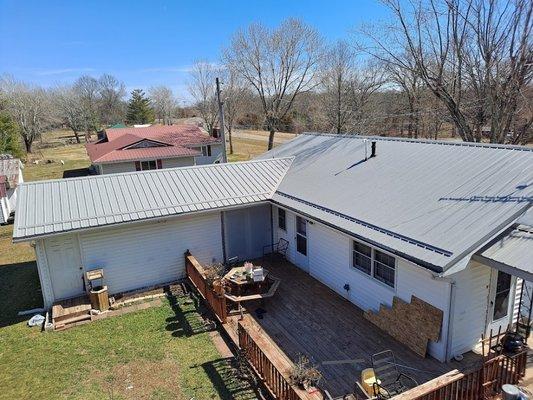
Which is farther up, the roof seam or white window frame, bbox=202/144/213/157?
the roof seam

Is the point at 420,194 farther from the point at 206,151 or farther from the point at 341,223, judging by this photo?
the point at 206,151

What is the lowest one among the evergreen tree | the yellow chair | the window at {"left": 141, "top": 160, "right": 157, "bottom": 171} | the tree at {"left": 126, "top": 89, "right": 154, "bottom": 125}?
the yellow chair

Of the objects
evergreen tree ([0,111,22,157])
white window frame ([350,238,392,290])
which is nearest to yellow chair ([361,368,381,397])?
white window frame ([350,238,392,290])

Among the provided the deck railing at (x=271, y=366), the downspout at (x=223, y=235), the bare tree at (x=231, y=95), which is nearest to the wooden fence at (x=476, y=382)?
the deck railing at (x=271, y=366)

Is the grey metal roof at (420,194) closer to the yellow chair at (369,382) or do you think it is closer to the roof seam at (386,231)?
the roof seam at (386,231)

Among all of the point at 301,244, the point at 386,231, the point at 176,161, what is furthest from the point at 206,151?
the point at 386,231

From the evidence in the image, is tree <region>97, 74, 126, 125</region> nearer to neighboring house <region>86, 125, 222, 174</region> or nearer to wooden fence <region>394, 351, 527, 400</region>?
neighboring house <region>86, 125, 222, 174</region>

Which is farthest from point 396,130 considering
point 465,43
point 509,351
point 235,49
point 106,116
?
point 106,116

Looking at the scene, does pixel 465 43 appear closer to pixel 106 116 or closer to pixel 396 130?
pixel 396 130
